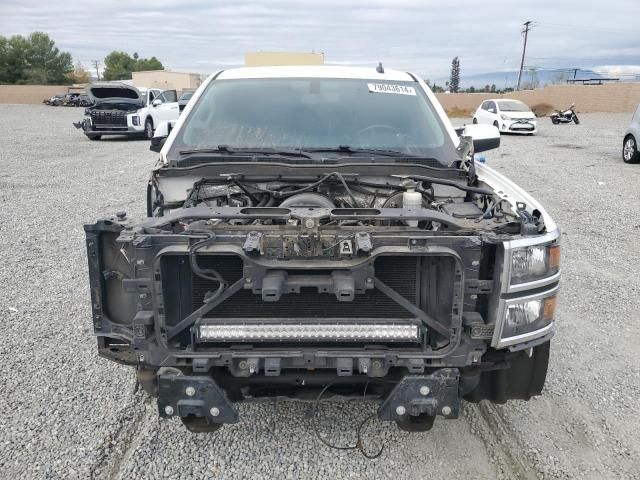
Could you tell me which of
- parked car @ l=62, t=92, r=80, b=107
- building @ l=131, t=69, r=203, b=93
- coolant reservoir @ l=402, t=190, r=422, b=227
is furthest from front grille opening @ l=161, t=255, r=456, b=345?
building @ l=131, t=69, r=203, b=93

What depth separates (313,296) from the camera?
8.04 feet

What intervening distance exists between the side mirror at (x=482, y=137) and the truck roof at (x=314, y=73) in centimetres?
→ 64

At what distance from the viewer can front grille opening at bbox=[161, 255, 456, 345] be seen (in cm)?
241

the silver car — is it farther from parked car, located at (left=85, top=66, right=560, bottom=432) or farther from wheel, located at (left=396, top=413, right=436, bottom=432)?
wheel, located at (left=396, top=413, right=436, bottom=432)

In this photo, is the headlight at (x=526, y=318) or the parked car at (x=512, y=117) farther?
the parked car at (x=512, y=117)

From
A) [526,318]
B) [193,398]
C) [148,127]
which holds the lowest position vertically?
[193,398]

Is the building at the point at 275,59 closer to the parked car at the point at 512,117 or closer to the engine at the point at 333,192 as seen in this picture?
the engine at the point at 333,192

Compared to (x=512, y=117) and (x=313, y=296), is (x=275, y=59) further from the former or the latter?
(x=512, y=117)

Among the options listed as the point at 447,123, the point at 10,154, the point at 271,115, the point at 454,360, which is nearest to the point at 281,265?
the point at 454,360

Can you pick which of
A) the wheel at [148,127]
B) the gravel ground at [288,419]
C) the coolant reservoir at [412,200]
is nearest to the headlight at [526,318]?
the gravel ground at [288,419]

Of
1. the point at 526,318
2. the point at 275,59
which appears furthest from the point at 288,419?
the point at 275,59

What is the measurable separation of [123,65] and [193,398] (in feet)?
334

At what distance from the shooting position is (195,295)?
2.47 meters

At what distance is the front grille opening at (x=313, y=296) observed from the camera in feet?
7.91
